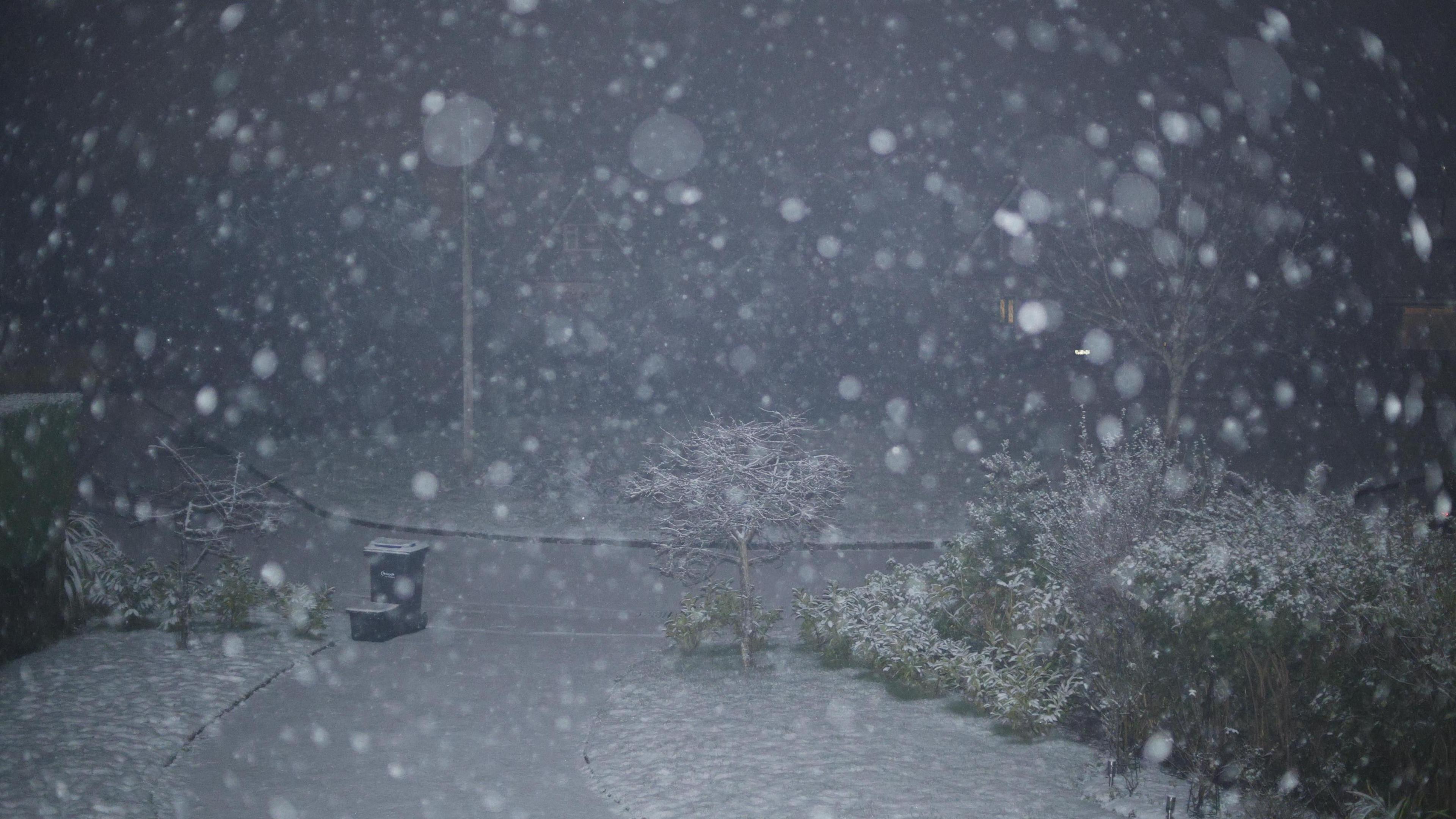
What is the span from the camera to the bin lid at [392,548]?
9797 mm

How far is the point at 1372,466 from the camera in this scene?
22.2m

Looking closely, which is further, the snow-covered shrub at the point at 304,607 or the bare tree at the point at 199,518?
the snow-covered shrub at the point at 304,607

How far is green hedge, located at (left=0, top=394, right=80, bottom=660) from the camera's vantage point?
847 centimetres

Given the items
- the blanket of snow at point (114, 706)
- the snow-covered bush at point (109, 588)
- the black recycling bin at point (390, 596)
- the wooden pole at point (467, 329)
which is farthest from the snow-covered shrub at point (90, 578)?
the wooden pole at point (467, 329)

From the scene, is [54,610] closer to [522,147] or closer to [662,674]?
[662,674]

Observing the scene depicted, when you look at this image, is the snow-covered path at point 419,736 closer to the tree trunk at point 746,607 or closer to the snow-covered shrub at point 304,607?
the snow-covered shrub at point 304,607

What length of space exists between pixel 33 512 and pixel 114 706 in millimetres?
2552

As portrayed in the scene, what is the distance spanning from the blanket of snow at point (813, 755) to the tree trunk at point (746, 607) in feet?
0.85

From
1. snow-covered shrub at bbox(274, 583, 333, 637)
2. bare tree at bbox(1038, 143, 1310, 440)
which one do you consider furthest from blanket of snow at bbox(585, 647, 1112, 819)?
bare tree at bbox(1038, 143, 1310, 440)

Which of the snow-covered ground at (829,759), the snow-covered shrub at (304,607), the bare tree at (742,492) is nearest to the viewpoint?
the snow-covered ground at (829,759)

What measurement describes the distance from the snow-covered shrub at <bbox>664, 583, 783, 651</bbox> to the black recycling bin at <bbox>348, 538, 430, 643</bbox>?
277cm

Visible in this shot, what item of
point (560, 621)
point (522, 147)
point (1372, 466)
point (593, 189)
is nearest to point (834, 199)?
point (593, 189)

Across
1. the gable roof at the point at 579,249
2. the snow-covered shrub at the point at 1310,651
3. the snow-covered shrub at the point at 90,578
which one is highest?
the gable roof at the point at 579,249

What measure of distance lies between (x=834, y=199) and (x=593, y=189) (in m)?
9.39
